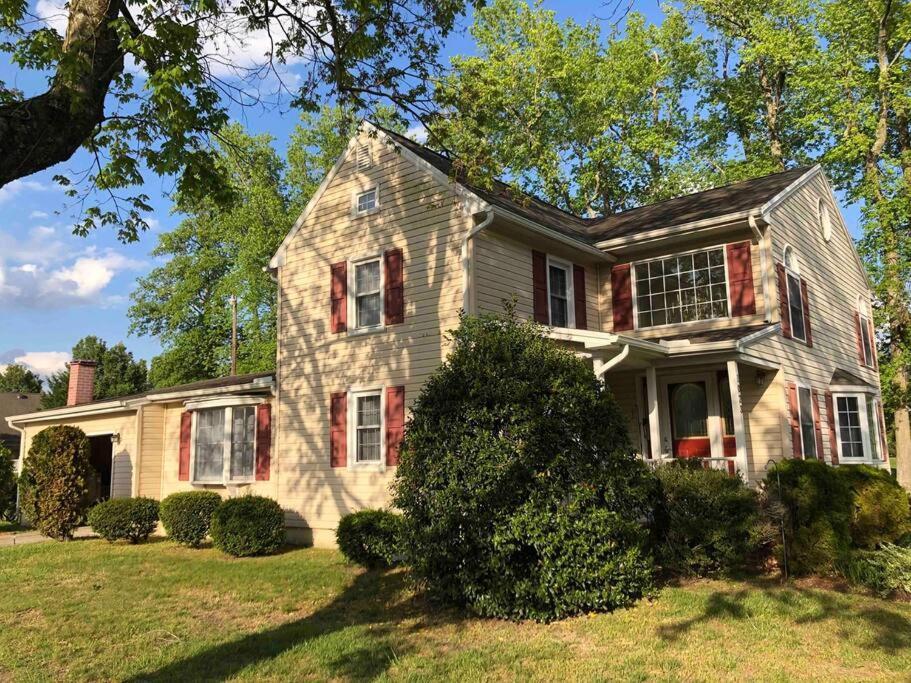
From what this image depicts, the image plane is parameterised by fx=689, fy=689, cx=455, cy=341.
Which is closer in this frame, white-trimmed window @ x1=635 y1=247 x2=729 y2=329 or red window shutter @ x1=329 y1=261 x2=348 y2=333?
white-trimmed window @ x1=635 y1=247 x2=729 y2=329

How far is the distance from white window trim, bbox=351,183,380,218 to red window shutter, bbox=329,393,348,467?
362cm

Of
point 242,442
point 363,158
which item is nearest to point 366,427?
point 242,442

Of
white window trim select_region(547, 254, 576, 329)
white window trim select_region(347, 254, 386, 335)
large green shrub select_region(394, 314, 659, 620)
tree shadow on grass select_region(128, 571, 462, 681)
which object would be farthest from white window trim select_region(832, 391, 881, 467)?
tree shadow on grass select_region(128, 571, 462, 681)

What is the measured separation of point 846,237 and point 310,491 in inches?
598

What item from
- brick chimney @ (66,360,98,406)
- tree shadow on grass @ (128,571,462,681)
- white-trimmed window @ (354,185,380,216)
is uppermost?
white-trimmed window @ (354,185,380,216)

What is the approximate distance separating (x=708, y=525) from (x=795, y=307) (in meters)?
7.37

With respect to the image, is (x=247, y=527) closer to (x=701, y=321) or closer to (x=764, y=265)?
(x=701, y=321)

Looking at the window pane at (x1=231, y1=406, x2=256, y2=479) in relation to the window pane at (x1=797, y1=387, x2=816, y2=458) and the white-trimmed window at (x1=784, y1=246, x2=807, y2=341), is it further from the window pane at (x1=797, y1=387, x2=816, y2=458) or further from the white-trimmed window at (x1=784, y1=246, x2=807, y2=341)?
the white-trimmed window at (x1=784, y1=246, x2=807, y2=341)

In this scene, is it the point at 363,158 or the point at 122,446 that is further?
the point at 122,446

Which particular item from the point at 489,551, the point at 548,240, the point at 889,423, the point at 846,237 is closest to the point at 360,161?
the point at 548,240

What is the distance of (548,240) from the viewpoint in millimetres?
13133

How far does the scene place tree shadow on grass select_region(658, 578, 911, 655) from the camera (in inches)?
240

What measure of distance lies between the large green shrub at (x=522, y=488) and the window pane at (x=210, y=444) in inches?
327

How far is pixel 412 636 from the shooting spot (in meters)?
6.88
